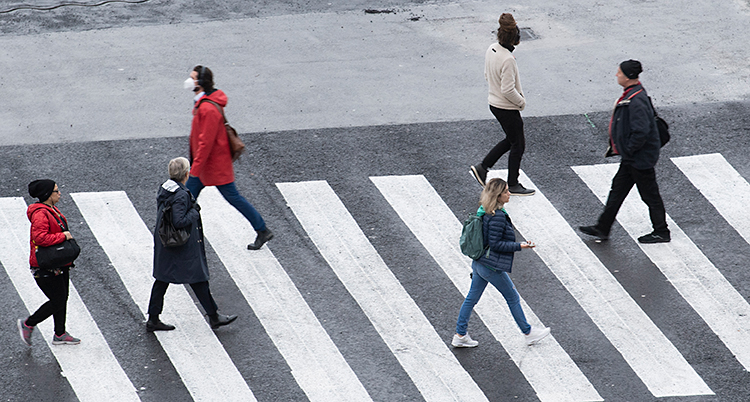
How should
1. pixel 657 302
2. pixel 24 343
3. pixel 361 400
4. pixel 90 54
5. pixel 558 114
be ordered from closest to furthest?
pixel 361 400 < pixel 24 343 < pixel 657 302 < pixel 558 114 < pixel 90 54

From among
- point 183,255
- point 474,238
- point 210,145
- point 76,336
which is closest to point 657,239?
point 474,238

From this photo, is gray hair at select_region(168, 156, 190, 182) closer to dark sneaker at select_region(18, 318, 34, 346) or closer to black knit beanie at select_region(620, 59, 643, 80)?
dark sneaker at select_region(18, 318, 34, 346)

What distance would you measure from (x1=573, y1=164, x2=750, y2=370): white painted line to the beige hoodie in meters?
1.51

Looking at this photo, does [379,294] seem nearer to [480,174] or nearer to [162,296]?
[162,296]

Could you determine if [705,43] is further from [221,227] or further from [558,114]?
[221,227]

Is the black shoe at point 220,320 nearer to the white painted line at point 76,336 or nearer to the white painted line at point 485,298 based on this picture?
the white painted line at point 76,336

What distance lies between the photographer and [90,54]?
14352 millimetres

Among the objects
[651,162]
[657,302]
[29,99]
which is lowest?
[29,99]

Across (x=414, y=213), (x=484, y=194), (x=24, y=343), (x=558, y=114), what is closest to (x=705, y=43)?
(x=558, y=114)

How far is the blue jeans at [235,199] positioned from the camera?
9.70 metres

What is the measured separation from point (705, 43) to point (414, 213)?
6850 millimetres

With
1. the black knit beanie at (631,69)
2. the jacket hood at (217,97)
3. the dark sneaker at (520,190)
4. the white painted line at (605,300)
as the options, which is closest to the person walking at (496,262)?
the white painted line at (605,300)

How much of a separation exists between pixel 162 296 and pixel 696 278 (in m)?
5.29

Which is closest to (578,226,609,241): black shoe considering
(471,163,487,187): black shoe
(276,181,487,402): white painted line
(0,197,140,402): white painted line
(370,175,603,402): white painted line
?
(370,175,603,402): white painted line
